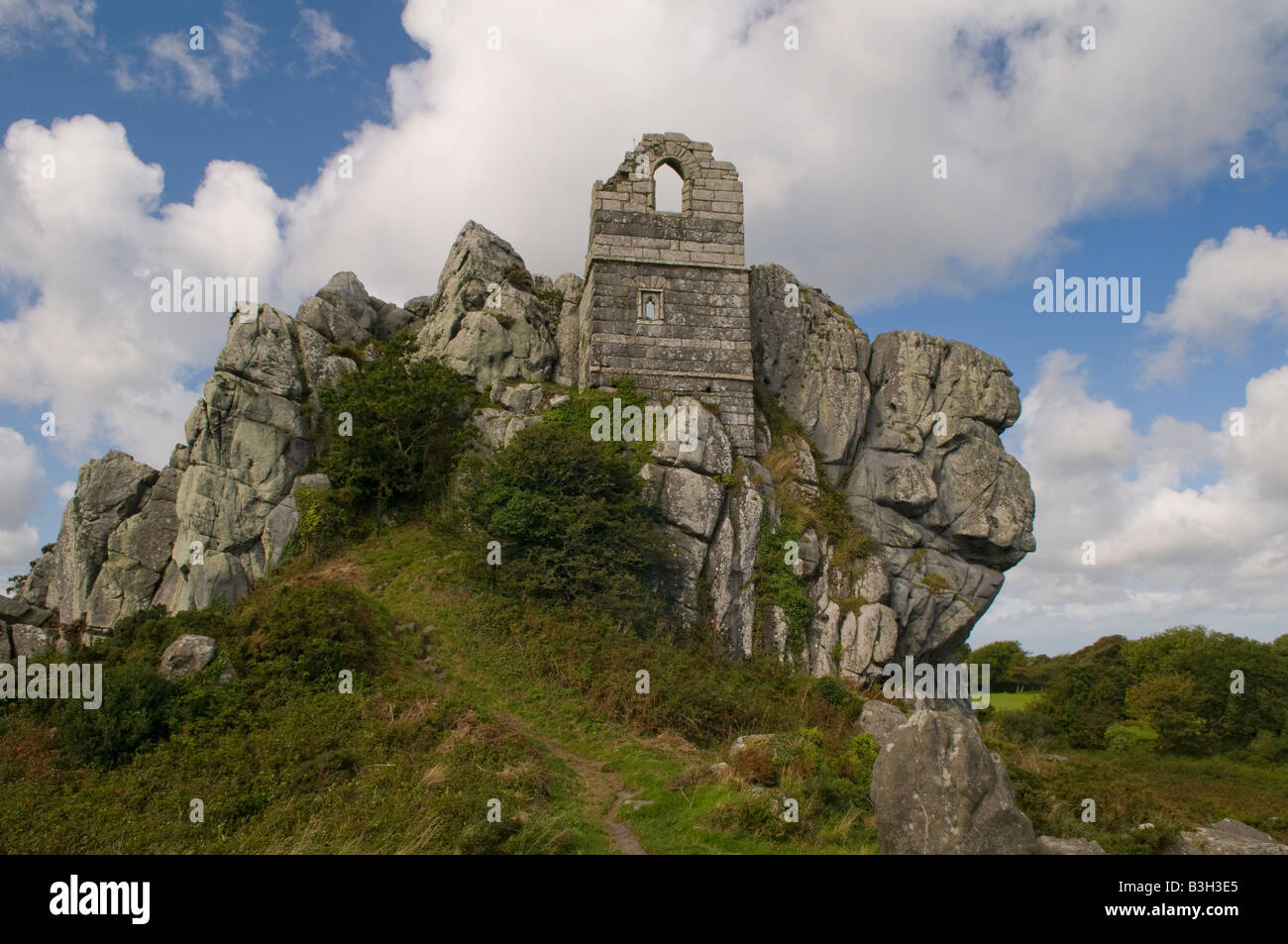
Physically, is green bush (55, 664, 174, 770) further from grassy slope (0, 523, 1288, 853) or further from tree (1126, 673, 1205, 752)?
tree (1126, 673, 1205, 752)

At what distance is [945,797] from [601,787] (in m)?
6.31

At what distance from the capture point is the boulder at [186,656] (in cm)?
1440

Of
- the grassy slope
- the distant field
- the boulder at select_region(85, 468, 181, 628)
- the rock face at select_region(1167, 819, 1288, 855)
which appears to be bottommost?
the distant field

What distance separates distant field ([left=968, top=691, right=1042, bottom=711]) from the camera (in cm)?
5628

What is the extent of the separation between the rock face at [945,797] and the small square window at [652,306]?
17322 mm

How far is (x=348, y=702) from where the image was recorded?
46.9ft

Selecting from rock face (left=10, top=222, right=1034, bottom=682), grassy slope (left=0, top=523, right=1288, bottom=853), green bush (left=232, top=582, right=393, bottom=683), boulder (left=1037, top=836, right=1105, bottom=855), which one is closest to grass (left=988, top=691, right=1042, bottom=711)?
rock face (left=10, top=222, right=1034, bottom=682)

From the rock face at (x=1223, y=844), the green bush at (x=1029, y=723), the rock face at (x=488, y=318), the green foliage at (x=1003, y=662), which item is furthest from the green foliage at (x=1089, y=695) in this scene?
the rock face at (x=488, y=318)

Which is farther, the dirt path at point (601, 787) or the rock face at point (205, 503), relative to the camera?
the rock face at point (205, 503)

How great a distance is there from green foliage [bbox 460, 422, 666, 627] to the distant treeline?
2844 centimetres

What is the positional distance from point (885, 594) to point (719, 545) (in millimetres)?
5693

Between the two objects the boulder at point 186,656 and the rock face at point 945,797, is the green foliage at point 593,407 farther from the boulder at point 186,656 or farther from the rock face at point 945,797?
the rock face at point 945,797
